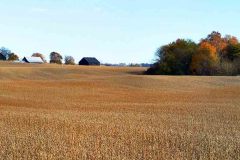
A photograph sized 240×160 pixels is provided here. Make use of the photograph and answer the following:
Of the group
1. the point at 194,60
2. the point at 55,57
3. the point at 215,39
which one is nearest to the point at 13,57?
the point at 55,57

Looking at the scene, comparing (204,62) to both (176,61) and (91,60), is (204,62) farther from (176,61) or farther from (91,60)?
(91,60)

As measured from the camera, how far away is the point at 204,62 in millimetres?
80000

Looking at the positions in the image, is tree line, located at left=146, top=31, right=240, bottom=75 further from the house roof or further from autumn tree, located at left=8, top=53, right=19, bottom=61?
autumn tree, located at left=8, top=53, right=19, bottom=61

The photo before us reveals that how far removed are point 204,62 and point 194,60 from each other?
1876mm

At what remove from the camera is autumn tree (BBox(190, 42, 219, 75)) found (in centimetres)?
7944

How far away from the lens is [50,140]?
12.3 metres

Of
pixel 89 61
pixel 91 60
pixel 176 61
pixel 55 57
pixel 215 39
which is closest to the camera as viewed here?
pixel 176 61

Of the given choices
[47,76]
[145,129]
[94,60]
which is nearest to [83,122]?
[145,129]

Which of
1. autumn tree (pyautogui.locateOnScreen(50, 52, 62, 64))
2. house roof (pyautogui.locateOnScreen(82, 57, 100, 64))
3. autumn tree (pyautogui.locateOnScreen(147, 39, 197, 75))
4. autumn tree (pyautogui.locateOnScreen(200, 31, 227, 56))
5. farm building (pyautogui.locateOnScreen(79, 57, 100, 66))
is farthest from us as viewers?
autumn tree (pyautogui.locateOnScreen(50, 52, 62, 64))

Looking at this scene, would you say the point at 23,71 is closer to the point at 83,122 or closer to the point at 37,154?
the point at 83,122

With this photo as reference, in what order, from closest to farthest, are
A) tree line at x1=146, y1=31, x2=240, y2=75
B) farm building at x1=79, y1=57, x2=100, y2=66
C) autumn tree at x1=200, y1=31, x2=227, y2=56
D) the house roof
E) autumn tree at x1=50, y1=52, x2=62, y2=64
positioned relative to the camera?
1. tree line at x1=146, y1=31, x2=240, y2=75
2. autumn tree at x1=200, y1=31, x2=227, y2=56
3. farm building at x1=79, y1=57, x2=100, y2=66
4. the house roof
5. autumn tree at x1=50, y1=52, x2=62, y2=64

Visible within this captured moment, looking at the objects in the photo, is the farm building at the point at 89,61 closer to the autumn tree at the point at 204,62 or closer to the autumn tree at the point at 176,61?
the autumn tree at the point at 176,61

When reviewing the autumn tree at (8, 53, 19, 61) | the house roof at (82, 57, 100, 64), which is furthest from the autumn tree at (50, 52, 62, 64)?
the house roof at (82, 57, 100, 64)

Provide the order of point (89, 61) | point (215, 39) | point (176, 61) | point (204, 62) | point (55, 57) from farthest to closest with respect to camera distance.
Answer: point (55, 57)
point (89, 61)
point (215, 39)
point (176, 61)
point (204, 62)
